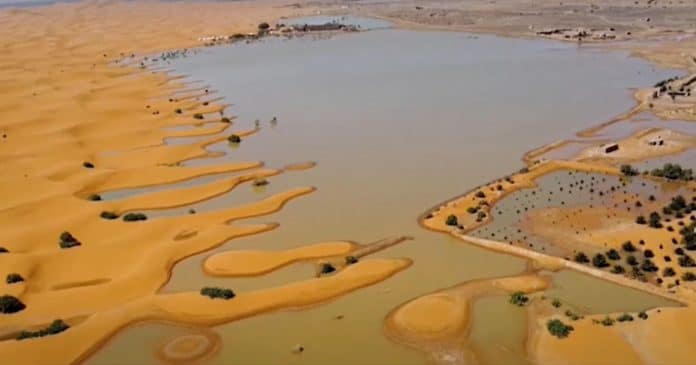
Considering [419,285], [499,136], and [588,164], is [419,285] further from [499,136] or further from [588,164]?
[499,136]

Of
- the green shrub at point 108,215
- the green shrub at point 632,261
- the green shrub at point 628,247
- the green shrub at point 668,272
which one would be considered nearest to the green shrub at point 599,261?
the green shrub at point 632,261

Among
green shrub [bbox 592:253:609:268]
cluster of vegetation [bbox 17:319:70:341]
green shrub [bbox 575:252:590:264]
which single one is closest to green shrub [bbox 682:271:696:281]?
green shrub [bbox 592:253:609:268]

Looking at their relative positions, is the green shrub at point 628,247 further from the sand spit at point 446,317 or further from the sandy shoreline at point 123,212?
the sand spit at point 446,317

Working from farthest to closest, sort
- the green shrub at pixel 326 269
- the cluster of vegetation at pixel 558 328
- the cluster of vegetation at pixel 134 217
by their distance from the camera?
the cluster of vegetation at pixel 134 217 < the green shrub at pixel 326 269 < the cluster of vegetation at pixel 558 328

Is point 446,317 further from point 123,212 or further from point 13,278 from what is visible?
point 123,212

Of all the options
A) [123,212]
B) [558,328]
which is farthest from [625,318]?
[123,212]

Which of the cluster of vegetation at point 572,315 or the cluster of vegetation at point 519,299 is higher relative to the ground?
the cluster of vegetation at point 519,299
